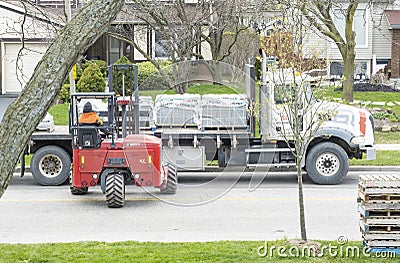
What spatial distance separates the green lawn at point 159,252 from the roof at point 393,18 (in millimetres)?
29202

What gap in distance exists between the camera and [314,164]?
16.5 m

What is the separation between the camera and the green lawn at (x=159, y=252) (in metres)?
9.09

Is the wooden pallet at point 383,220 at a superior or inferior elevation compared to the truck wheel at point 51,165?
superior

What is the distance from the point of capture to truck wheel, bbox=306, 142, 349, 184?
16.5m

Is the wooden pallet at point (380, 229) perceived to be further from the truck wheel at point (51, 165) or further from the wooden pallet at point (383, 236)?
the truck wheel at point (51, 165)

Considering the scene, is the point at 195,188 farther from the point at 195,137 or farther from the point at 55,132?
the point at 55,132

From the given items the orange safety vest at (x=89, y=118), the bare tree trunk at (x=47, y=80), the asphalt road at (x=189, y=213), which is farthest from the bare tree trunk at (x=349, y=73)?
the bare tree trunk at (x=47, y=80)

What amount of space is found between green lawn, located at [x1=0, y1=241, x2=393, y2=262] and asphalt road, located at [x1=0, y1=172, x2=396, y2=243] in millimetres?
1254

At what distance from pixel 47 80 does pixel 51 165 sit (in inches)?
382

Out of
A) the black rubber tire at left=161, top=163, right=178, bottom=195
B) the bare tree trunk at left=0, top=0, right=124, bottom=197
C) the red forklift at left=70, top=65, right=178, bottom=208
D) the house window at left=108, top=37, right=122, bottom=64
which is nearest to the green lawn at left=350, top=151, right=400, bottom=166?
the black rubber tire at left=161, top=163, right=178, bottom=195

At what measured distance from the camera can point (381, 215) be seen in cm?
940

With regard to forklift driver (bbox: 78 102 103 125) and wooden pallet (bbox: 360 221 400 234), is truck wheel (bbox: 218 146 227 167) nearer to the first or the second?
forklift driver (bbox: 78 102 103 125)

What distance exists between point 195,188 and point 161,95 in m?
2.39

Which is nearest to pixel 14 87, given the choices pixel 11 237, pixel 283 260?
pixel 11 237
